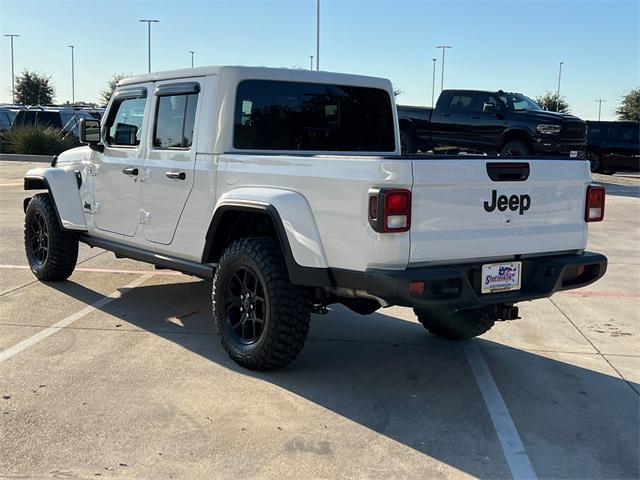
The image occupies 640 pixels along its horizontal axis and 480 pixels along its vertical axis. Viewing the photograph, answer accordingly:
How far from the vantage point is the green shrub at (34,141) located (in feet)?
77.0

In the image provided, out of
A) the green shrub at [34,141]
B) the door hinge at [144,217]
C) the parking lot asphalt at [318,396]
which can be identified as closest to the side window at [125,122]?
the door hinge at [144,217]

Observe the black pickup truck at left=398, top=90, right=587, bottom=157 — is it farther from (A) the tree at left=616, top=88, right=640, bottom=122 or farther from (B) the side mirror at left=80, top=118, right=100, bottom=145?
(A) the tree at left=616, top=88, right=640, bottom=122

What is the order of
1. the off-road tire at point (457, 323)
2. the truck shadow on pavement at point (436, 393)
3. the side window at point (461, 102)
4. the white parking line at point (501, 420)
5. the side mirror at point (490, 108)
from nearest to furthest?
the white parking line at point (501, 420) → the truck shadow on pavement at point (436, 393) → the off-road tire at point (457, 323) → the side mirror at point (490, 108) → the side window at point (461, 102)

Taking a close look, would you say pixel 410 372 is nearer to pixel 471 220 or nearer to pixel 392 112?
pixel 471 220

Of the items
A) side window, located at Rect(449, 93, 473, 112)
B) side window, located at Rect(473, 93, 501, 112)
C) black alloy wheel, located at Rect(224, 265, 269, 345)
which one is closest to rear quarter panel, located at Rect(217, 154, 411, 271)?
black alloy wheel, located at Rect(224, 265, 269, 345)

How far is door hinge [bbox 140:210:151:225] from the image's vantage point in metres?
5.36

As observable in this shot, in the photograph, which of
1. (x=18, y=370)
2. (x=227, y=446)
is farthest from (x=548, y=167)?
(x=18, y=370)

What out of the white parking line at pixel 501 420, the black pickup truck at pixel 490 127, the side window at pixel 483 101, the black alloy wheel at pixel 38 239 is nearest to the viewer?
the white parking line at pixel 501 420

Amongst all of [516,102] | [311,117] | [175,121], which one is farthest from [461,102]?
[175,121]

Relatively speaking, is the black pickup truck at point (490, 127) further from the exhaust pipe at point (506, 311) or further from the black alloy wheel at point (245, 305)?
the black alloy wheel at point (245, 305)

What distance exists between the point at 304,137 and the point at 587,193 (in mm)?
2029

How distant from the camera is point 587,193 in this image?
4.40 m

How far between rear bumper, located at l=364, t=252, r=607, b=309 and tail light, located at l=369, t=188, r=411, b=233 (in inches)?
9.5

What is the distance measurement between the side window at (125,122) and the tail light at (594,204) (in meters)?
3.37
